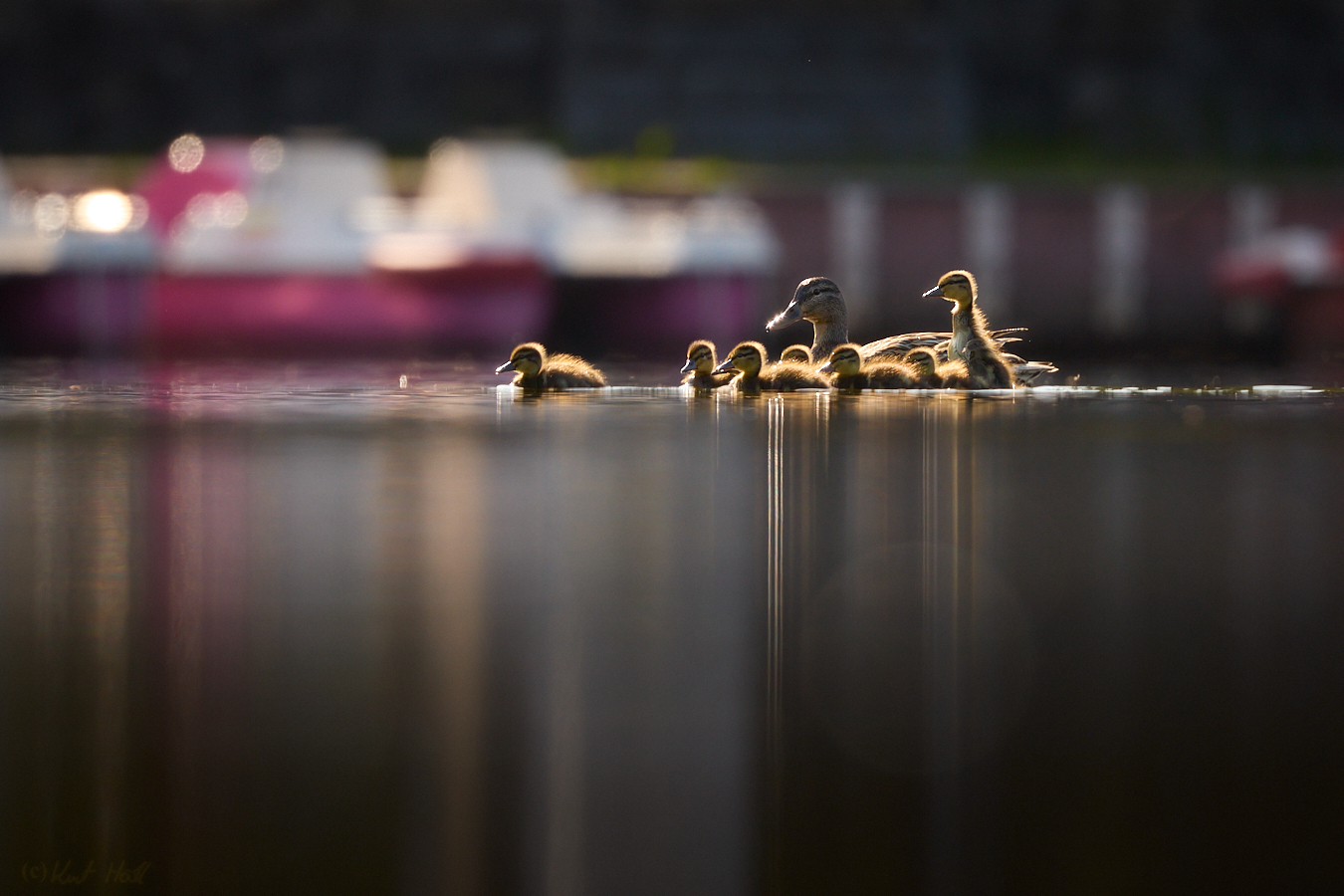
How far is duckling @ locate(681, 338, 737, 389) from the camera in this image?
9352 millimetres

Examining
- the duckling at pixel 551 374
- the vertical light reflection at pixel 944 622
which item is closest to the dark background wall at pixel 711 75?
the duckling at pixel 551 374

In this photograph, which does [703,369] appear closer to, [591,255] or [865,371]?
[865,371]

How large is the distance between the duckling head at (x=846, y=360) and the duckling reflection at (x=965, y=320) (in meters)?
0.45

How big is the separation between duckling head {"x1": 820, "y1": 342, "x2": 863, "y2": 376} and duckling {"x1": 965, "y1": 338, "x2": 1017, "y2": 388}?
1.86ft

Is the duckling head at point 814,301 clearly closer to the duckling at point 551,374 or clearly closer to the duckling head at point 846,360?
the duckling head at point 846,360

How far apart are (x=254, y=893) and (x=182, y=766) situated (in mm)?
480

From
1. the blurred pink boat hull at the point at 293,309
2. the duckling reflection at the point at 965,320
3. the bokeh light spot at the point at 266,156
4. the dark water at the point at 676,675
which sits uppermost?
the bokeh light spot at the point at 266,156

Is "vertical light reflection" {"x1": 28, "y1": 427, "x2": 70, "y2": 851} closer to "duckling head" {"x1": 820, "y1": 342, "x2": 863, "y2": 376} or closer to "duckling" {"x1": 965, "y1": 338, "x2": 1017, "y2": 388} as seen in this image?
"duckling head" {"x1": 820, "y1": 342, "x2": 863, "y2": 376}

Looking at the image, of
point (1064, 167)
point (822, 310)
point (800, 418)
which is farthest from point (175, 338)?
point (1064, 167)

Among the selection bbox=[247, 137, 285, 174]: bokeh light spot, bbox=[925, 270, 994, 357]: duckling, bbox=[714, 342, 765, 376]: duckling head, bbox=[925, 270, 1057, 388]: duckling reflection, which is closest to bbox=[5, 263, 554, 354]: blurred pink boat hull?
bbox=[247, 137, 285, 174]: bokeh light spot

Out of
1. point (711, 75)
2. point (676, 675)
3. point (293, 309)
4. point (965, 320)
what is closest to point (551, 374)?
point (965, 320)

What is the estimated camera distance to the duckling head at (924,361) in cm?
905

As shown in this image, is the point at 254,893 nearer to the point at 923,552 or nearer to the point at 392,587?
the point at 392,587

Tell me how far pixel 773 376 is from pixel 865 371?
1.59 feet
